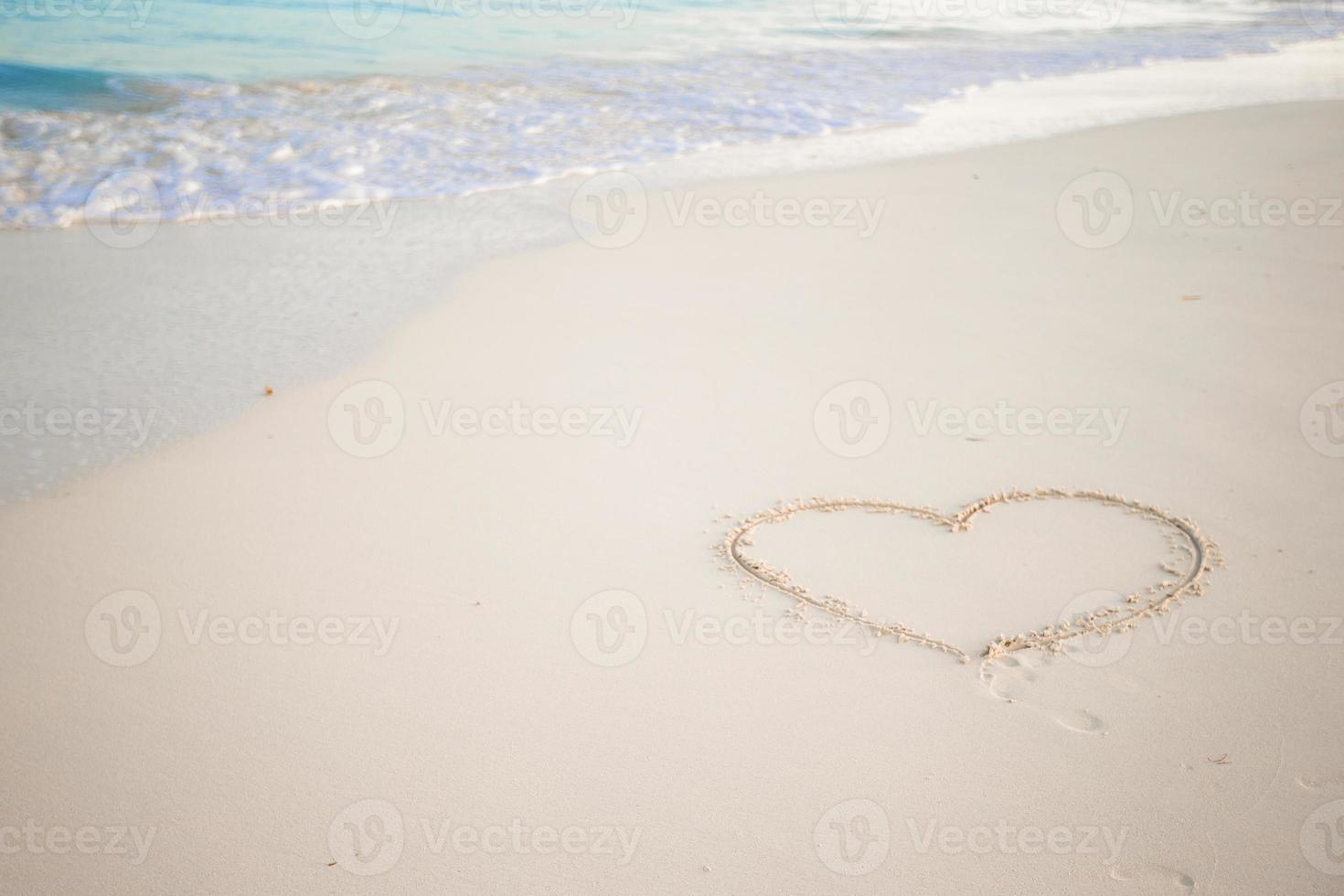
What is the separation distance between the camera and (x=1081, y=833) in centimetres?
227

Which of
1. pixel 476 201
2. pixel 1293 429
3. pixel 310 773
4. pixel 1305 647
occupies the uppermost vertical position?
pixel 476 201

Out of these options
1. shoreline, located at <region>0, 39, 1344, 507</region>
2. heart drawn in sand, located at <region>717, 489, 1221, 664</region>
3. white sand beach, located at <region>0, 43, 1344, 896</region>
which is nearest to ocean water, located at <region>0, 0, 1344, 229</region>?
shoreline, located at <region>0, 39, 1344, 507</region>

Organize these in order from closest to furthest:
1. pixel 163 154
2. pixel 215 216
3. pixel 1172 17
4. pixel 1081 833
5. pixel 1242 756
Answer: pixel 1081 833 → pixel 1242 756 → pixel 215 216 → pixel 163 154 → pixel 1172 17

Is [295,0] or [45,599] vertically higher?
[295,0]

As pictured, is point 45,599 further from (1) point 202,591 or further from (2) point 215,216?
(2) point 215,216

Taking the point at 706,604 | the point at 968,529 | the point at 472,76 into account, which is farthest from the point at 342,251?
the point at 472,76

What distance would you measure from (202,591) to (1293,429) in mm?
3787

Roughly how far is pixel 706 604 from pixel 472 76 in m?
8.37

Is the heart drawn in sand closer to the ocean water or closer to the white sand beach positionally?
the white sand beach

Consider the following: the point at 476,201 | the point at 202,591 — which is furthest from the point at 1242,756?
the point at 476,201

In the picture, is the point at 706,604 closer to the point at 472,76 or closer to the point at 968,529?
the point at 968,529

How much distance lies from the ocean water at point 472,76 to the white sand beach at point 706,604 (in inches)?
89.0

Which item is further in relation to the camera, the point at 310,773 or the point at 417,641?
the point at 417,641

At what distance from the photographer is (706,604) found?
297 cm
